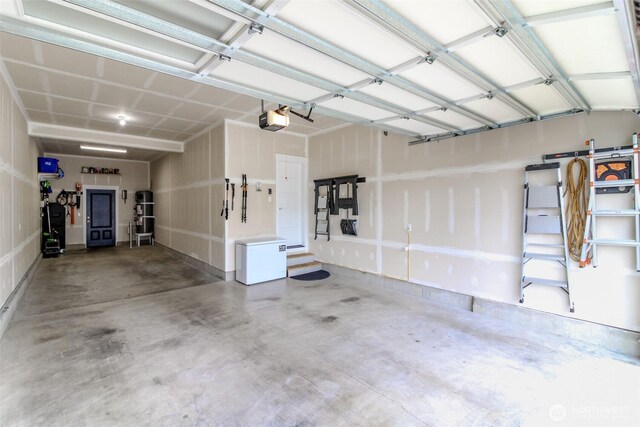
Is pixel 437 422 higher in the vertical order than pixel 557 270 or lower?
lower

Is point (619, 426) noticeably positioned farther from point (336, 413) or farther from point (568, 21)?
point (568, 21)

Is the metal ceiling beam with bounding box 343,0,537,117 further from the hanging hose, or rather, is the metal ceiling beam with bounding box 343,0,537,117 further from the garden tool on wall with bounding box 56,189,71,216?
the garden tool on wall with bounding box 56,189,71,216

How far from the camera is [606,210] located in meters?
3.34

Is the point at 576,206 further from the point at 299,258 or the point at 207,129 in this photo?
the point at 207,129

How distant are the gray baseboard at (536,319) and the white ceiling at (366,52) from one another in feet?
7.83

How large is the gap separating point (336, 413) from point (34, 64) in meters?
5.12

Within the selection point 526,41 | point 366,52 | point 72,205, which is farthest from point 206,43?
point 72,205

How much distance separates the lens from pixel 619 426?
86.7 inches

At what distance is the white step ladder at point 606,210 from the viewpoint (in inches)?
125

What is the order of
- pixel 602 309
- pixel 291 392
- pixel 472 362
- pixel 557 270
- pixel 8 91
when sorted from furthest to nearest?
pixel 8 91 < pixel 557 270 < pixel 602 309 < pixel 472 362 < pixel 291 392

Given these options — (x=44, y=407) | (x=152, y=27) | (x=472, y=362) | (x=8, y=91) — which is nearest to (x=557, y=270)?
(x=472, y=362)

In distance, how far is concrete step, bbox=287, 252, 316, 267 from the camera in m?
6.82

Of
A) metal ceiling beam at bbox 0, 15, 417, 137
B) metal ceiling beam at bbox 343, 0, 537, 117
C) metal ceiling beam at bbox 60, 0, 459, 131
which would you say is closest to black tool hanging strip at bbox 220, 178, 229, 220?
metal ceiling beam at bbox 0, 15, 417, 137

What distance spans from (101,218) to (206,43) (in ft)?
37.0
